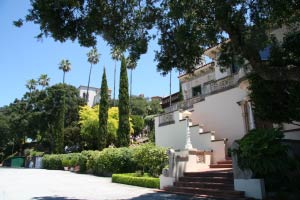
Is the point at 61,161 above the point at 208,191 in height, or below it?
above

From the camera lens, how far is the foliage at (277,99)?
11177mm

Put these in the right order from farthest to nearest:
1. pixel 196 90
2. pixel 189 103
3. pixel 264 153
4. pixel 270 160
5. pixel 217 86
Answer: pixel 196 90, pixel 189 103, pixel 217 86, pixel 264 153, pixel 270 160

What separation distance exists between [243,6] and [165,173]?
8.57 meters

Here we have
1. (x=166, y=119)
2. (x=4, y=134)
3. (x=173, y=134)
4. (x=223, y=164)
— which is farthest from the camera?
(x=4, y=134)

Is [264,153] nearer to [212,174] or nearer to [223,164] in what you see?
[212,174]

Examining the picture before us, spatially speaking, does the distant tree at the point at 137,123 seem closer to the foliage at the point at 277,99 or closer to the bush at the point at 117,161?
the bush at the point at 117,161

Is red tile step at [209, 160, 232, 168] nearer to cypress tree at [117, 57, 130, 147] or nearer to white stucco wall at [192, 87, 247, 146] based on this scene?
white stucco wall at [192, 87, 247, 146]

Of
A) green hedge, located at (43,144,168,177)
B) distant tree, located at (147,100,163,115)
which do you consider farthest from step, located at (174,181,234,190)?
distant tree, located at (147,100,163,115)

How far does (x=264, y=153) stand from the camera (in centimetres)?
1020

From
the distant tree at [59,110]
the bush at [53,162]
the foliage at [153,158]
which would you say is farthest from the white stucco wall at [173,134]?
the distant tree at [59,110]

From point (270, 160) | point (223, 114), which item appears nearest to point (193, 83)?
point (223, 114)

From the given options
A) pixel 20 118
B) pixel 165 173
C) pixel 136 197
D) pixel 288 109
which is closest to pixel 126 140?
pixel 165 173

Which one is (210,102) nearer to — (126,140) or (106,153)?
(106,153)

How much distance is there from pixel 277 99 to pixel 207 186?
4562 mm
